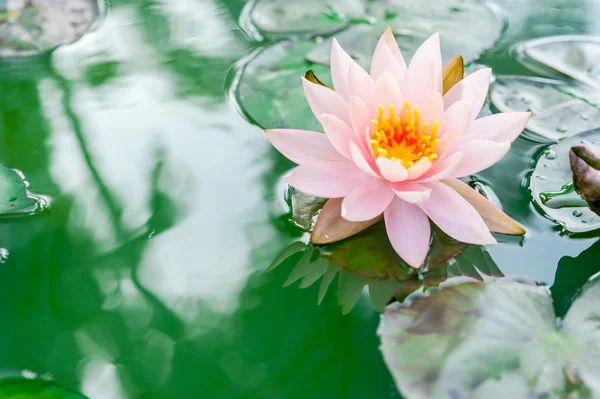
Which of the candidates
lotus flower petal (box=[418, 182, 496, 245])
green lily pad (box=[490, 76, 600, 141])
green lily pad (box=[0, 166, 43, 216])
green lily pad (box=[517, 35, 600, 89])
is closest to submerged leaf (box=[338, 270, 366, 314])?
lotus flower petal (box=[418, 182, 496, 245])

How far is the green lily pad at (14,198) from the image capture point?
55.0 inches

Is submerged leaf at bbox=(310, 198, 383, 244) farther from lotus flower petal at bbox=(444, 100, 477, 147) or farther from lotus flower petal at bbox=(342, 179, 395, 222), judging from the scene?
lotus flower petal at bbox=(444, 100, 477, 147)

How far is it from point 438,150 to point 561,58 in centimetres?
88

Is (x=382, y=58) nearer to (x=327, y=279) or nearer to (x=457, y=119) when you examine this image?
(x=457, y=119)

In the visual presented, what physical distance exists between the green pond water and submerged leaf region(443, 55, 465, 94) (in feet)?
0.91

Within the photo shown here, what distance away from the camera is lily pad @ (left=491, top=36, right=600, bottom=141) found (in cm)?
155

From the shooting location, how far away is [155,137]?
5.32 feet

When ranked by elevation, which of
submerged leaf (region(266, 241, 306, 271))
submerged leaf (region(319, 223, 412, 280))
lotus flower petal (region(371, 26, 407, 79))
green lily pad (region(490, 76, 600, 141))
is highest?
lotus flower petal (region(371, 26, 407, 79))

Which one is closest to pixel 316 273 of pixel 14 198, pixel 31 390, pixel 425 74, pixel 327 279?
pixel 327 279

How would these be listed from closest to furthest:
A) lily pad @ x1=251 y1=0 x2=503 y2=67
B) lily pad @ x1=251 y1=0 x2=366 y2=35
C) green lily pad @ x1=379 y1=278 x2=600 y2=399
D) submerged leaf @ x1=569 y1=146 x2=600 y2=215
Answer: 1. green lily pad @ x1=379 y1=278 x2=600 y2=399
2. submerged leaf @ x1=569 y1=146 x2=600 y2=215
3. lily pad @ x1=251 y1=0 x2=503 y2=67
4. lily pad @ x1=251 y1=0 x2=366 y2=35

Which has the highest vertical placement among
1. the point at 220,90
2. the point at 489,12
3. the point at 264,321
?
the point at 489,12

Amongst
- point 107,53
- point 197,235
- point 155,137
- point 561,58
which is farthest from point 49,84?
point 561,58

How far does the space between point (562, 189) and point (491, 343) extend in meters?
0.52

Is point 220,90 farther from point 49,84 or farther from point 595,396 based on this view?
point 595,396
